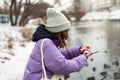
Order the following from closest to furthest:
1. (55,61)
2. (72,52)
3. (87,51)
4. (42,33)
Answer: (55,61), (42,33), (87,51), (72,52)

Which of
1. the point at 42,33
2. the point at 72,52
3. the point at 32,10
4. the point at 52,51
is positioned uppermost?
the point at 42,33

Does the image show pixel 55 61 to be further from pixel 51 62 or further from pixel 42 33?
pixel 42 33

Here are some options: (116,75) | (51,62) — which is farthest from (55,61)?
(116,75)

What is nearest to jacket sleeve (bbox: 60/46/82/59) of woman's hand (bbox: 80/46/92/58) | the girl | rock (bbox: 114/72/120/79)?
woman's hand (bbox: 80/46/92/58)

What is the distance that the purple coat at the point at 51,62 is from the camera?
3.42 m

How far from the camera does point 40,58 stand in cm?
349

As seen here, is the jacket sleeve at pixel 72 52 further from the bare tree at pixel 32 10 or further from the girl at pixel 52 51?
the bare tree at pixel 32 10

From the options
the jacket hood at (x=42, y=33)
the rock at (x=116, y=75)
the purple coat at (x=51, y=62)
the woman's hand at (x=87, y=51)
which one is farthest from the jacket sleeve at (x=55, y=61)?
the rock at (x=116, y=75)

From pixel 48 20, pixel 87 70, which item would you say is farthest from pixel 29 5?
pixel 48 20

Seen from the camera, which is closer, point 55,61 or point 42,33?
point 55,61

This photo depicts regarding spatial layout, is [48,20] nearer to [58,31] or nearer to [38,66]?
[58,31]

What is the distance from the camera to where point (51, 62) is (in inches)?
135

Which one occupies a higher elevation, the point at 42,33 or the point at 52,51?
the point at 42,33

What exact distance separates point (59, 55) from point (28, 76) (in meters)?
0.38
